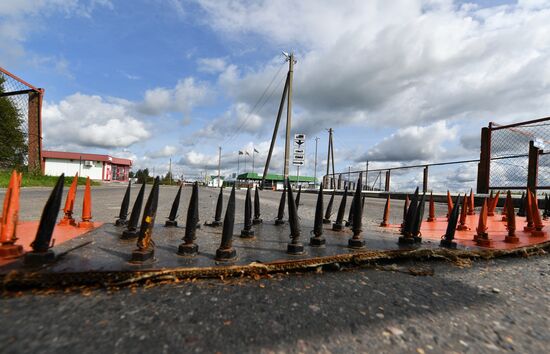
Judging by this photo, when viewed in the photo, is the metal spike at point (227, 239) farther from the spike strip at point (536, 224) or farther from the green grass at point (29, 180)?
the green grass at point (29, 180)

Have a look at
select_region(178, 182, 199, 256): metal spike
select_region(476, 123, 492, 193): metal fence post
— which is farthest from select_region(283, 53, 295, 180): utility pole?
select_region(178, 182, 199, 256): metal spike

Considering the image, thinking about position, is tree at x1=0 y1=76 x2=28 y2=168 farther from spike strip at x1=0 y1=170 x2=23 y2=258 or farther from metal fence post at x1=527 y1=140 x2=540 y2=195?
metal fence post at x1=527 y1=140 x2=540 y2=195

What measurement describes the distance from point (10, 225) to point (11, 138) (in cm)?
2343

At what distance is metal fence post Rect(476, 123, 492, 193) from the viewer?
9375mm

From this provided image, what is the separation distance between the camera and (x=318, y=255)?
147 centimetres

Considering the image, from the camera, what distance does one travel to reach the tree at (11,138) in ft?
52.7

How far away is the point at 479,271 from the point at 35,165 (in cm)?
1954

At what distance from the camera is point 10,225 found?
4.13 ft

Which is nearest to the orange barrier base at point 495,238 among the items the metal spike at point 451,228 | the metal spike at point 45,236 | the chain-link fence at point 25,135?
the metal spike at point 451,228

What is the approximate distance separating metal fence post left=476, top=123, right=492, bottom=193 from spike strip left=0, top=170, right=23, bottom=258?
11380mm

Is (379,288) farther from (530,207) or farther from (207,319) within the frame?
(530,207)

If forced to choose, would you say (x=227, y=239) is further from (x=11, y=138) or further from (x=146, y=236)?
(x=11, y=138)

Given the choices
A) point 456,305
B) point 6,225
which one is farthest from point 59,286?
point 456,305

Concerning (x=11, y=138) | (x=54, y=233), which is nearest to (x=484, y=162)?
(x=54, y=233)
